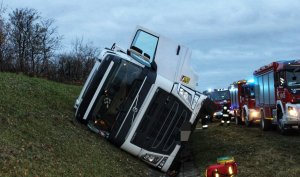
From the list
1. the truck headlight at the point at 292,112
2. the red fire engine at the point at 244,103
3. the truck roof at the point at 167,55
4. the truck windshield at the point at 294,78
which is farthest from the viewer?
the red fire engine at the point at 244,103

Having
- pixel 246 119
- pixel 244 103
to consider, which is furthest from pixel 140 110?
pixel 244 103

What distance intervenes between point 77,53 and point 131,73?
190ft

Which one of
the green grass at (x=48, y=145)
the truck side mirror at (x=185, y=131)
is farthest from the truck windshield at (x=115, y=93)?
the truck side mirror at (x=185, y=131)

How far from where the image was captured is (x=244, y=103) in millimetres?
30391

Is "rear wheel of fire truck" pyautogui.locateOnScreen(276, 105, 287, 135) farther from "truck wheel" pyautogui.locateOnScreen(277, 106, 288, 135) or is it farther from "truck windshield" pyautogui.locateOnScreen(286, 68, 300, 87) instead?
"truck windshield" pyautogui.locateOnScreen(286, 68, 300, 87)

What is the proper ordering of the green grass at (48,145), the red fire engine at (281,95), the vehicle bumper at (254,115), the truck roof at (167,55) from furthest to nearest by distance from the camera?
1. the vehicle bumper at (254,115)
2. the red fire engine at (281,95)
3. the truck roof at (167,55)
4. the green grass at (48,145)

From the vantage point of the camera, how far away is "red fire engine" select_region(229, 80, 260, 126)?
27.6 meters

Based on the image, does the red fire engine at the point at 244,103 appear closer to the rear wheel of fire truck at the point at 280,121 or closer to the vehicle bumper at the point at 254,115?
the vehicle bumper at the point at 254,115

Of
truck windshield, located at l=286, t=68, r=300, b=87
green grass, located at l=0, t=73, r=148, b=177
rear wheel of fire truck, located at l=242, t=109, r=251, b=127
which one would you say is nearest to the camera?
green grass, located at l=0, t=73, r=148, b=177

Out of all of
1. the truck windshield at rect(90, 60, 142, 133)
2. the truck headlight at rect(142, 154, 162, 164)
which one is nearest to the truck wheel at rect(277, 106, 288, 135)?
the truck headlight at rect(142, 154, 162, 164)

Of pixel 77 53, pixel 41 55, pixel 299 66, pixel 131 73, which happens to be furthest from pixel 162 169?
pixel 77 53

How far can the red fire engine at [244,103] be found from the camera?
2759 cm

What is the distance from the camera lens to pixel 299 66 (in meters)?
19.8

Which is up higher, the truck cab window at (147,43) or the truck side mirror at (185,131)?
the truck cab window at (147,43)
